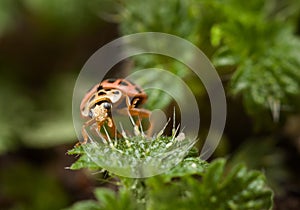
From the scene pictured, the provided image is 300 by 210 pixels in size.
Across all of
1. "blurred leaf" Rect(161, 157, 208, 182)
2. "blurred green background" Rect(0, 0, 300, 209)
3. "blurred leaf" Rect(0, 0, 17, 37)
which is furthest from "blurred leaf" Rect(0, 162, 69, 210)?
"blurred leaf" Rect(161, 157, 208, 182)

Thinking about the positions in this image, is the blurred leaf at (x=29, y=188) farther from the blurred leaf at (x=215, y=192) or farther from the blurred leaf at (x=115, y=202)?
the blurred leaf at (x=215, y=192)

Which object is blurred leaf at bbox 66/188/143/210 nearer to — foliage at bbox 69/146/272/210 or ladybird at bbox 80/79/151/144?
foliage at bbox 69/146/272/210

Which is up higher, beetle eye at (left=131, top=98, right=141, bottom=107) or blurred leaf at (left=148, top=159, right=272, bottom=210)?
beetle eye at (left=131, top=98, right=141, bottom=107)

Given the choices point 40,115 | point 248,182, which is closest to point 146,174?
point 248,182

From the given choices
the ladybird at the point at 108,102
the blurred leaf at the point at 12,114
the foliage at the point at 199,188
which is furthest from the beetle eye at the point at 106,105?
the blurred leaf at the point at 12,114

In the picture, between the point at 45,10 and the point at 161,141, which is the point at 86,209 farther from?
the point at 45,10

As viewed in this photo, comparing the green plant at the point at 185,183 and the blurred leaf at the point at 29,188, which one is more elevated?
the blurred leaf at the point at 29,188
